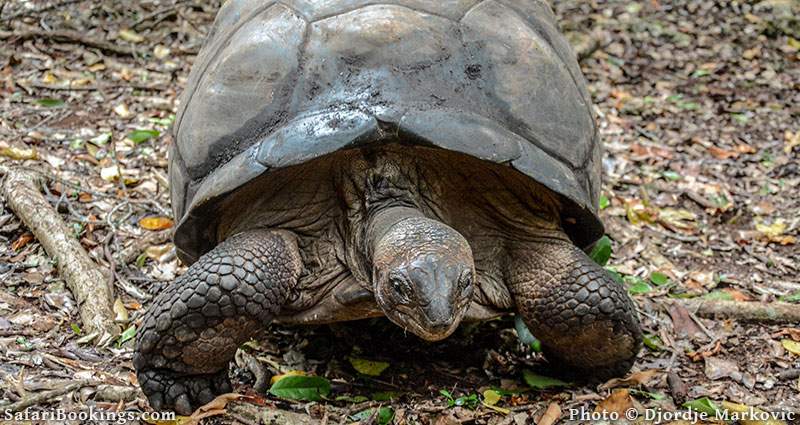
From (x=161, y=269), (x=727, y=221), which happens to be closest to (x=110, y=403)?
(x=161, y=269)

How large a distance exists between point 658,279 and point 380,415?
2413 mm

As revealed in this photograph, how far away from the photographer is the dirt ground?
4148 millimetres

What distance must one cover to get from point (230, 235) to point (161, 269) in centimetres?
133

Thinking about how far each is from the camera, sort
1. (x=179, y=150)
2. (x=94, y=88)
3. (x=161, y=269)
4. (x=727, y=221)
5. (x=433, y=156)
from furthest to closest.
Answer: (x=94, y=88), (x=727, y=221), (x=161, y=269), (x=179, y=150), (x=433, y=156)

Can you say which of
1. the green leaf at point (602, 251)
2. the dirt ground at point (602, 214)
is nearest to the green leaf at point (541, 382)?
the dirt ground at point (602, 214)

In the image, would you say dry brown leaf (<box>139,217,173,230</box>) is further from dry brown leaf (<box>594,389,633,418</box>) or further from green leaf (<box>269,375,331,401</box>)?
dry brown leaf (<box>594,389,633,418</box>)

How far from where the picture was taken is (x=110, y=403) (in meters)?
3.85

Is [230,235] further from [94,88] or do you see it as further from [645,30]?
[645,30]

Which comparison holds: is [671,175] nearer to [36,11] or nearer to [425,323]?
[425,323]

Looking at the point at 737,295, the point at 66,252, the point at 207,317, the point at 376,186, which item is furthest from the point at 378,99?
the point at 737,295

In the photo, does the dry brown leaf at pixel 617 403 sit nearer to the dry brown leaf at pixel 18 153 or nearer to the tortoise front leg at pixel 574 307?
the tortoise front leg at pixel 574 307

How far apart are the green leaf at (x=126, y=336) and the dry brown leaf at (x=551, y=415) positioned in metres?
2.05

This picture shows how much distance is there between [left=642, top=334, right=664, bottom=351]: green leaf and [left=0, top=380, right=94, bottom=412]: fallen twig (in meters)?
2.75

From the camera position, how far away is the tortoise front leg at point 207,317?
3.70 m
